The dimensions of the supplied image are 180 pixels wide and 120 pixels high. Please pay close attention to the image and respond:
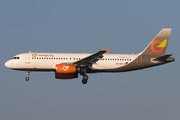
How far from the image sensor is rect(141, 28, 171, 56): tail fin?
4666 centimetres

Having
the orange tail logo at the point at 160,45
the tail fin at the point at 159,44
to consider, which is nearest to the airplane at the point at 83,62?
the tail fin at the point at 159,44

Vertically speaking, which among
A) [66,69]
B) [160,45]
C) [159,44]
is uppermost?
[159,44]

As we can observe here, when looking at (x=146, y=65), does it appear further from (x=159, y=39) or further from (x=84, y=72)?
(x=84, y=72)

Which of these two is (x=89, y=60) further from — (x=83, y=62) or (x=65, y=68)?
(x=65, y=68)

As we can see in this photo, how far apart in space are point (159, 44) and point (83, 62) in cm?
1138

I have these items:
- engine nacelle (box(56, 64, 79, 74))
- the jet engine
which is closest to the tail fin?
the jet engine

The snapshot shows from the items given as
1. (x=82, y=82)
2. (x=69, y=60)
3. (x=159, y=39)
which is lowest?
(x=82, y=82)

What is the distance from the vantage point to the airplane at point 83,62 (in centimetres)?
4367

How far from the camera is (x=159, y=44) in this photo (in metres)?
47.1

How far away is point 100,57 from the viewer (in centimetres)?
4322

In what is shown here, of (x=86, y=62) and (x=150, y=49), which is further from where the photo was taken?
(x=150, y=49)

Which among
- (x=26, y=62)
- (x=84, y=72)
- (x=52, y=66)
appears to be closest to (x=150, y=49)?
(x=84, y=72)

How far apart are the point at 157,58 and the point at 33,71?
658 inches

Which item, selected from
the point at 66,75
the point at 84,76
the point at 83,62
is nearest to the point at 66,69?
the point at 66,75
